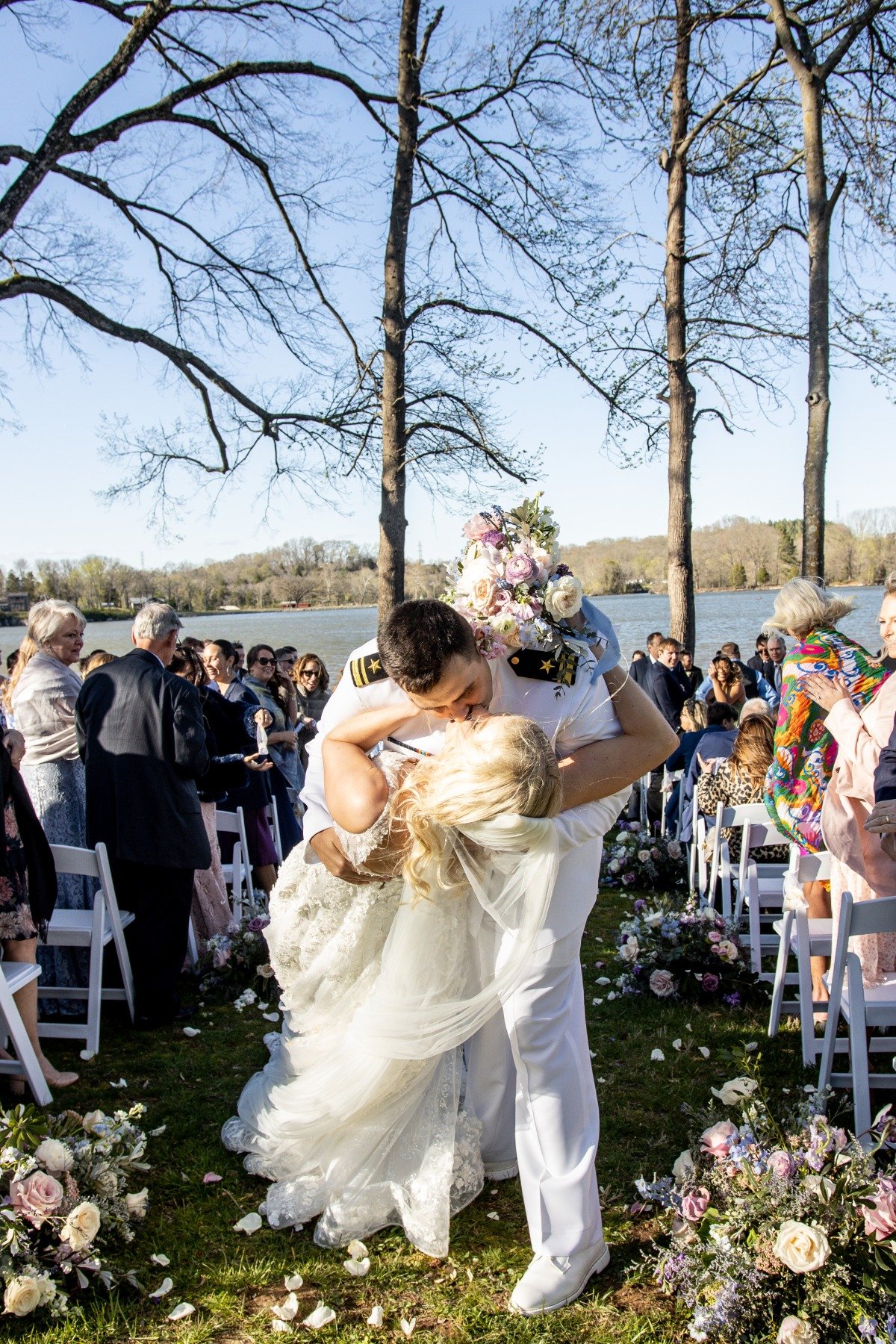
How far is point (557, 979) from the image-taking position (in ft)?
9.57

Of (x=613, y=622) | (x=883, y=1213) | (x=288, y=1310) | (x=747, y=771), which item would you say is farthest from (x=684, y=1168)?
(x=613, y=622)

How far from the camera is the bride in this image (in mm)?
2766

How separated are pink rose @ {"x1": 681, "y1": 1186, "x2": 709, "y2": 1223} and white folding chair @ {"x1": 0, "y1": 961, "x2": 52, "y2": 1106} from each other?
2.53 m

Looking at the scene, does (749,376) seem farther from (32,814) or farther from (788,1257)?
(788,1257)

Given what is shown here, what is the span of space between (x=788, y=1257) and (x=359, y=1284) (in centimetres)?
130

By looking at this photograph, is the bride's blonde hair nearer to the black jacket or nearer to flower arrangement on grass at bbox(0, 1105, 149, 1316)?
flower arrangement on grass at bbox(0, 1105, 149, 1316)

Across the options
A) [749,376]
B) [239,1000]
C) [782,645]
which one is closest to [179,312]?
[749,376]

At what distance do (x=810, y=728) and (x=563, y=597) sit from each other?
107 inches

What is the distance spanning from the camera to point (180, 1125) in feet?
13.6

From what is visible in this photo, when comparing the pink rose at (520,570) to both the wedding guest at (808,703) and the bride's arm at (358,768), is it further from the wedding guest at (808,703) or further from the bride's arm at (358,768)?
the wedding guest at (808,703)

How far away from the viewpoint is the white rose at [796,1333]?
254cm

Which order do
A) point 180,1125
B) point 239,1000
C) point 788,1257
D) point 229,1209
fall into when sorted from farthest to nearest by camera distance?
point 239,1000
point 180,1125
point 229,1209
point 788,1257

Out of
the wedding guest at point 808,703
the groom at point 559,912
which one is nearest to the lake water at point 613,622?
the wedding guest at point 808,703

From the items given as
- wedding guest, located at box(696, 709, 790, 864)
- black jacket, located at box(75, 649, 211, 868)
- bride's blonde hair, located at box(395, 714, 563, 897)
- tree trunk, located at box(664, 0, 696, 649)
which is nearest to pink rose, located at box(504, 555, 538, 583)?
bride's blonde hair, located at box(395, 714, 563, 897)
